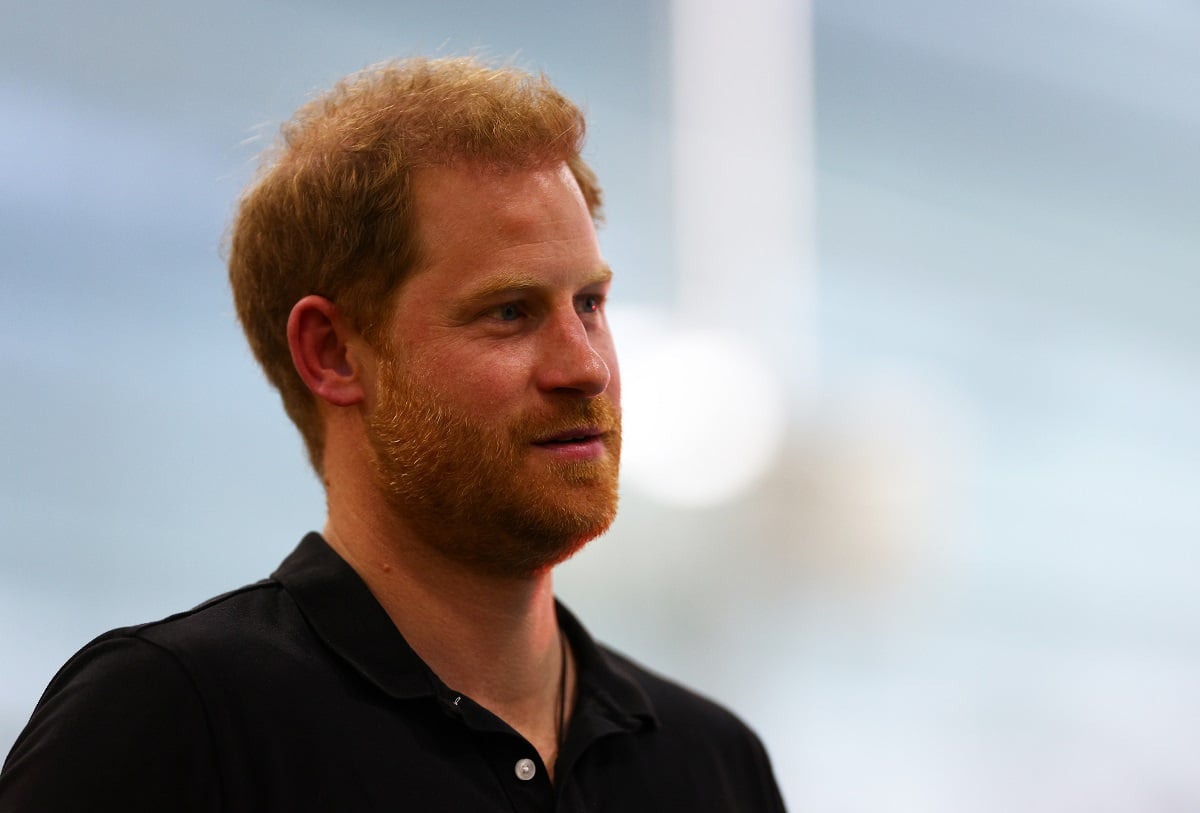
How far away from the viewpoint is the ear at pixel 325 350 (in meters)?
1.60

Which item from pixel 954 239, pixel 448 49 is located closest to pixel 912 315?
pixel 954 239

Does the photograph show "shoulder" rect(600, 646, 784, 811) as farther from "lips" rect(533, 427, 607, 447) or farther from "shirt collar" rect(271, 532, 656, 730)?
"lips" rect(533, 427, 607, 447)

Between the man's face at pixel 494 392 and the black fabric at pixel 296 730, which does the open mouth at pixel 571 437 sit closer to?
the man's face at pixel 494 392

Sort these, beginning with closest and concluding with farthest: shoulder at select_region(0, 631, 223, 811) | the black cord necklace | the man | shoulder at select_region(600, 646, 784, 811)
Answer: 1. shoulder at select_region(0, 631, 223, 811)
2. the man
3. the black cord necklace
4. shoulder at select_region(600, 646, 784, 811)

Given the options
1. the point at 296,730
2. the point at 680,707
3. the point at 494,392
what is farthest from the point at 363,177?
the point at 680,707

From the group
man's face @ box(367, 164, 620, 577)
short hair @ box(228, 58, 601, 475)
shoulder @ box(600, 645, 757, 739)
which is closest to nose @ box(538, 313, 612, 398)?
man's face @ box(367, 164, 620, 577)

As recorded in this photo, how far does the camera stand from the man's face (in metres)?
1.51

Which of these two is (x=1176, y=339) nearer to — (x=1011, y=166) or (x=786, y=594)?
(x=1011, y=166)

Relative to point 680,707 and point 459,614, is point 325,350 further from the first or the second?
point 680,707

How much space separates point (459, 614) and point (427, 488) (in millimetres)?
167

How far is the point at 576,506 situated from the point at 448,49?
168 centimetres

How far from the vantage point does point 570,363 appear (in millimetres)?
1521

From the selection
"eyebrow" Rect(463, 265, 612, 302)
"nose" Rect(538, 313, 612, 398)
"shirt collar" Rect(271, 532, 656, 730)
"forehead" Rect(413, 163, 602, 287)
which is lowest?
"shirt collar" Rect(271, 532, 656, 730)

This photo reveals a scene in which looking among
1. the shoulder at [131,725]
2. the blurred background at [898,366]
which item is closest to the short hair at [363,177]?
the shoulder at [131,725]
